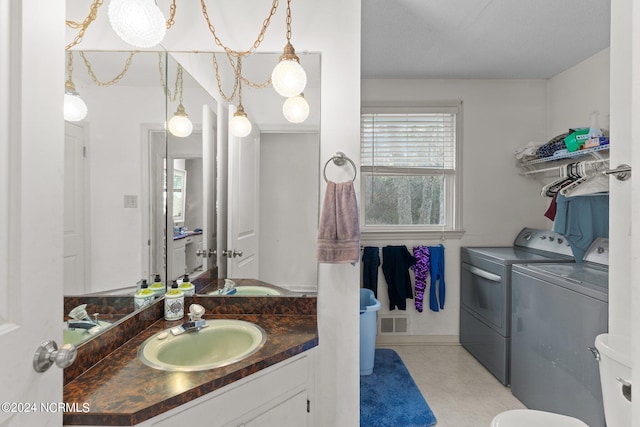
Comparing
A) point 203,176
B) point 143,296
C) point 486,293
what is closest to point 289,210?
point 203,176

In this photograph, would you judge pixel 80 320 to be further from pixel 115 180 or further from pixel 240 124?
pixel 240 124

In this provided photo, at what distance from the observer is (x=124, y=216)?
1200 millimetres

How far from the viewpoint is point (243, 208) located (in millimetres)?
1583

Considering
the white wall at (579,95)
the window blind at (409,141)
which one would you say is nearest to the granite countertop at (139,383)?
the window blind at (409,141)

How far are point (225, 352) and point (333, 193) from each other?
0.82 metres

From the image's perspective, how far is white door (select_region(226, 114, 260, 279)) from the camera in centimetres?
156

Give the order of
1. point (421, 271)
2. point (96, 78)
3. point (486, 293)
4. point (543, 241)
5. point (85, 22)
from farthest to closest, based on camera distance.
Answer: point (421, 271) < point (543, 241) < point (486, 293) < point (85, 22) < point (96, 78)

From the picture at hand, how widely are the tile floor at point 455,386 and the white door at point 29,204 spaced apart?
2.07m

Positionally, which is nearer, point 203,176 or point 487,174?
point 203,176

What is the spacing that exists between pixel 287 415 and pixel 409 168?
241cm

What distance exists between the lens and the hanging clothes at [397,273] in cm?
280

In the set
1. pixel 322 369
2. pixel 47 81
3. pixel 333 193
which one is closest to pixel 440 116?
pixel 333 193

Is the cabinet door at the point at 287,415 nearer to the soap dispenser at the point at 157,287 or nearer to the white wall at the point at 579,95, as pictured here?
the soap dispenser at the point at 157,287

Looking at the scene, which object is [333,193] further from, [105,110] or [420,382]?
[420,382]
